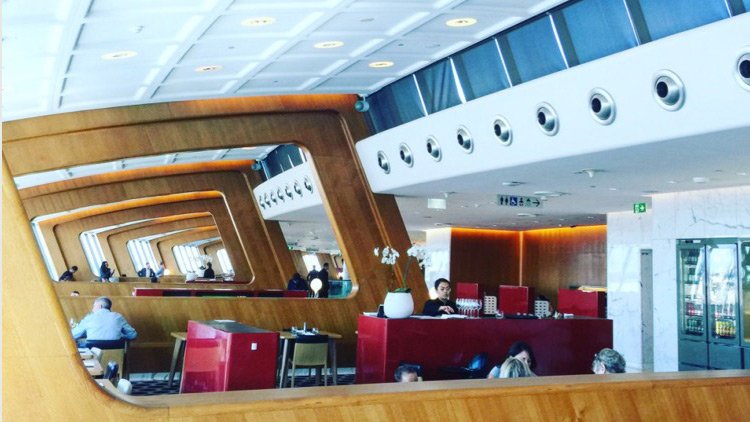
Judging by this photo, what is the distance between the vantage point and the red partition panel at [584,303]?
1720cm

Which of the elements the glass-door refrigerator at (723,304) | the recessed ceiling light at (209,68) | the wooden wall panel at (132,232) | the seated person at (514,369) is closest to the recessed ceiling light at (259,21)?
the recessed ceiling light at (209,68)

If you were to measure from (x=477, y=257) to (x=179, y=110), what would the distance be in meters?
12.8

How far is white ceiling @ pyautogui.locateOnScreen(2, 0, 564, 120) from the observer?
797 cm

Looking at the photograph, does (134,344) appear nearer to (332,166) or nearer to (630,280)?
(332,166)

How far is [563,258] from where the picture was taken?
2288cm

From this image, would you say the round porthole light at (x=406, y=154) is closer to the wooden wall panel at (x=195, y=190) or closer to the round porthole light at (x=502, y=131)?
the round porthole light at (x=502, y=131)

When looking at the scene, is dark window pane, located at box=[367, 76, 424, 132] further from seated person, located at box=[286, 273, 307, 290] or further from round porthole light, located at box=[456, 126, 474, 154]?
seated person, located at box=[286, 273, 307, 290]

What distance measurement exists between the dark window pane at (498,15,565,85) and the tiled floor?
5.19 m

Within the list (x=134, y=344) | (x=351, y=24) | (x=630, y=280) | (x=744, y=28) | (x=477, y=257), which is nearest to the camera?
(x=744, y=28)

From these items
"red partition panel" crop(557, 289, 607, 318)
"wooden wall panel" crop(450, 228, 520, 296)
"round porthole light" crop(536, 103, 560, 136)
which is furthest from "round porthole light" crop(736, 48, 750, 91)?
"wooden wall panel" crop(450, 228, 520, 296)

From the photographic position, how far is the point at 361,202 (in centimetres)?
1473

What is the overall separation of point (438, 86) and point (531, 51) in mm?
2360

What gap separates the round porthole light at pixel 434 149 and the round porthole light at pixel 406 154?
2.13 feet

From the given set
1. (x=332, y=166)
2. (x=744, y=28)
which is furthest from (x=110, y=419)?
(x=332, y=166)
